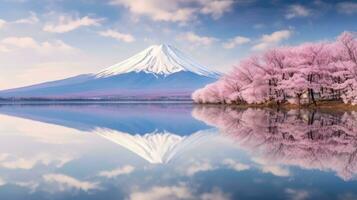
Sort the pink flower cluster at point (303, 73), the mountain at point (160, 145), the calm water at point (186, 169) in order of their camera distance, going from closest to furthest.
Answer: the calm water at point (186, 169) < the mountain at point (160, 145) < the pink flower cluster at point (303, 73)

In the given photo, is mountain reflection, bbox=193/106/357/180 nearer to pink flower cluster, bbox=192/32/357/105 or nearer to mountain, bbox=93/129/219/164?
mountain, bbox=93/129/219/164

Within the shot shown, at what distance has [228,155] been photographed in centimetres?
1466

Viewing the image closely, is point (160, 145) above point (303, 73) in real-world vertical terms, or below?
below

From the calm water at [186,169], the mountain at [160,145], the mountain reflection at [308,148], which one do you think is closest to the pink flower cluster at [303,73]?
the mountain reflection at [308,148]

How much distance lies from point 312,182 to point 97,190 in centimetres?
436

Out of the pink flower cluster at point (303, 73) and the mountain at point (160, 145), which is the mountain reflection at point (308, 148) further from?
the pink flower cluster at point (303, 73)

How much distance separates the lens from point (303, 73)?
55062 millimetres

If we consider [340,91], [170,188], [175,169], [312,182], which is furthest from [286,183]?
[340,91]

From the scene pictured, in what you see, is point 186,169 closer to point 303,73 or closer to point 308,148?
point 308,148

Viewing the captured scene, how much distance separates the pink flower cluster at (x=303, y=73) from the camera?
50125 millimetres

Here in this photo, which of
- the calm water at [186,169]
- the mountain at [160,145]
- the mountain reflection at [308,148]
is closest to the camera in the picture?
the calm water at [186,169]

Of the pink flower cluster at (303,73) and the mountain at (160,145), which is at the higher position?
the pink flower cluster at (303,73)

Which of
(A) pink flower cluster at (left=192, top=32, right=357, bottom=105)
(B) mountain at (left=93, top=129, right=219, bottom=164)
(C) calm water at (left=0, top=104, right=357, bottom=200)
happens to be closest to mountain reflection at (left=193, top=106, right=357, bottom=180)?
(C) calm water at (left=0, top=104, right=357, bottom=200)

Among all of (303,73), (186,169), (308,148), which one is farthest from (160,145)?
(303,73)
